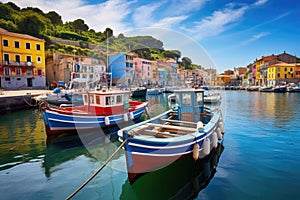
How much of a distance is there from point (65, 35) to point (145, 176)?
6518 cm

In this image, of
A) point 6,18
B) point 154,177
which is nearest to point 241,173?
point 154,177

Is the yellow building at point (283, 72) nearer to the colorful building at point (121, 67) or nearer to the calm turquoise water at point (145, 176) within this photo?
the colorful building at point (121, 67)

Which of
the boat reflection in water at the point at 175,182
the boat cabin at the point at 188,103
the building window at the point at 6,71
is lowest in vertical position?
the boat reflection in water at the point at 175,182

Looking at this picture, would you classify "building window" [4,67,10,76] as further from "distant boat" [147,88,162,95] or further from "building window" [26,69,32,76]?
"distant boat" [147,88,162,95]

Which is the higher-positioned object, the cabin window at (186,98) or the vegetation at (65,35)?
the vegetation at (65,35)

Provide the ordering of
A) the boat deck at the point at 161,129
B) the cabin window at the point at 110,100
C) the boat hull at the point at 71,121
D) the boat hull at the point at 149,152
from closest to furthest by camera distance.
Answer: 1. the boat hull at the point at 149,152
2. the boat deck at the point at 161,129
3. the boat hull at the point at 71,121
4. the cabin window at the point at 110,100

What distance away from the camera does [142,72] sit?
2213 inches

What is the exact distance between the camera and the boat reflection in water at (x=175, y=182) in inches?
204

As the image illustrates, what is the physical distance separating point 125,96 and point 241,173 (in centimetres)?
821

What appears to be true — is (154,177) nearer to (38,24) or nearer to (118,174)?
(118,174)

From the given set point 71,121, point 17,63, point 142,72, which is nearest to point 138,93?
point 17,63

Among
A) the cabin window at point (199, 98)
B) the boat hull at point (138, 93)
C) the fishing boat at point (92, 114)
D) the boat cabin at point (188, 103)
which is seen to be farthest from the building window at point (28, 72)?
the cabin window at point (199, 98)

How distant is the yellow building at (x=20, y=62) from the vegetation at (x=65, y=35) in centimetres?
717

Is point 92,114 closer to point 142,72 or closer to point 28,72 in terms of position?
point 28,72
